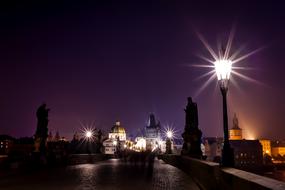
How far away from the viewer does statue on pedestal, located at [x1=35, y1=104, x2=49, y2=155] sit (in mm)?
29328

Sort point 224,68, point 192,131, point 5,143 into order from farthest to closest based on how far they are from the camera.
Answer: point 5,143 → point 192,131 → point 224,68

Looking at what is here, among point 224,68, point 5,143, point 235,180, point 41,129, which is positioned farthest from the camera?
point 5,143

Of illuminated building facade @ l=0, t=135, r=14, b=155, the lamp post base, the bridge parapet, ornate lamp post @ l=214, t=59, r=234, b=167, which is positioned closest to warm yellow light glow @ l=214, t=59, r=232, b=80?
ornate lamp post @ l=214, t=59, r=234, b=167

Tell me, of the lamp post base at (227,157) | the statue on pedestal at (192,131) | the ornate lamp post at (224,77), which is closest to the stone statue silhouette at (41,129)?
the statue on pedestal at (192,131)

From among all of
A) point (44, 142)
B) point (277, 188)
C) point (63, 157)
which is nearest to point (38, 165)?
point (44, 142)

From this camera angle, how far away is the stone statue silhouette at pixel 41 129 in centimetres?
2931

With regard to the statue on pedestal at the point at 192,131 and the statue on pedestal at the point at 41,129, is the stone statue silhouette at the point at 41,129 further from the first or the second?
the statue on pedestal at the point at 192,131

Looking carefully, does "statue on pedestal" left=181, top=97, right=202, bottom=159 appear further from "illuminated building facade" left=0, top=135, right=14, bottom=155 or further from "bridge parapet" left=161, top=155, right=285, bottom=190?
"illuminated building facade" left=0, top=135, right=14, bottom=155

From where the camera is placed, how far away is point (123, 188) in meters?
13.8

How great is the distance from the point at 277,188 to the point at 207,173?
729 cm

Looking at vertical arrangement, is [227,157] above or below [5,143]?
below

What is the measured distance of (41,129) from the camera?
29.5 metres

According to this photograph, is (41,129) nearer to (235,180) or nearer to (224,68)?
(224,68)

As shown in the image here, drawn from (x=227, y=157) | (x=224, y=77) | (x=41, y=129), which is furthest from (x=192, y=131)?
(x=227, y=157)
